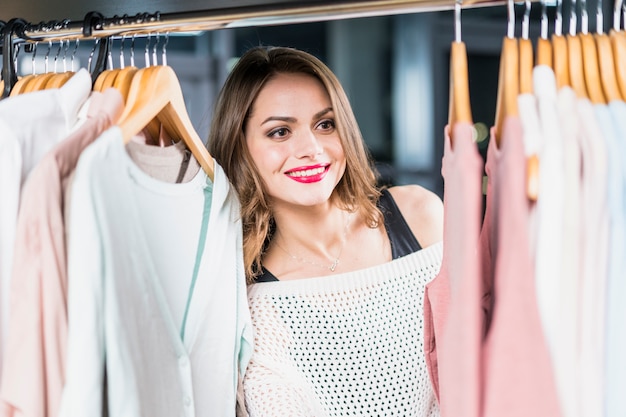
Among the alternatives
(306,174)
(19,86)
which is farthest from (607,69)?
(19,86)

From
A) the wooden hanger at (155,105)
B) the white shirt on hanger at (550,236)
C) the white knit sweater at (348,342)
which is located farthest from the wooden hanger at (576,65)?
the white knit sweater at (348,342)

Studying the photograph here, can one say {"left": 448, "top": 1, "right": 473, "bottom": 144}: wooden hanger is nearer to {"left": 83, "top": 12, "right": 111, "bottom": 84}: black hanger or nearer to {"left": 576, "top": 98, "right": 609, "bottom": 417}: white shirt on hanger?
{"left": 576, "top": 98, "right": 609, "bottom": 417}: white shirt on hanger

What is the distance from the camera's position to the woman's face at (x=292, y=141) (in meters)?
1.61

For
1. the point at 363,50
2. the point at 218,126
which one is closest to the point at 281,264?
the point at 218,126

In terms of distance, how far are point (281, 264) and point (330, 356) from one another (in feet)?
0.81

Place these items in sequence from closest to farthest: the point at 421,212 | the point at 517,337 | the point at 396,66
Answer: the point at 517,337, the point at 421,212, the point at 396,66

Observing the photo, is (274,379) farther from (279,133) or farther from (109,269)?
(109,269)

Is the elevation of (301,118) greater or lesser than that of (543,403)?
greater

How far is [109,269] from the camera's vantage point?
A: 37.6 inches

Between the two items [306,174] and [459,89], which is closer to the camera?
[459,89]

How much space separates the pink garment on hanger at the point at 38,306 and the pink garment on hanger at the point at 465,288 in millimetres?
488

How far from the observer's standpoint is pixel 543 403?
0.81 m

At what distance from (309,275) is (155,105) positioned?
0.71 meters

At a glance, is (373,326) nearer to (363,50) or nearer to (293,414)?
(293,414)
